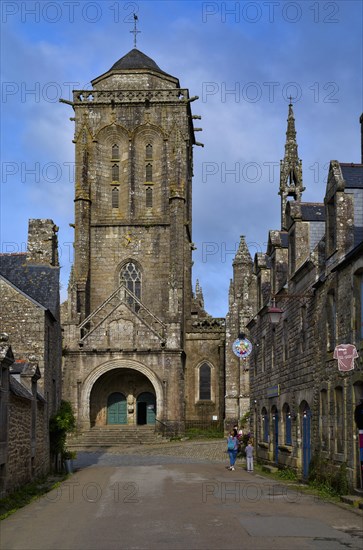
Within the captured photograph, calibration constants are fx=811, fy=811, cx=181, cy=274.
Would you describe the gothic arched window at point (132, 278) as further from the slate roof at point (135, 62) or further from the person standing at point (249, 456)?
the person standing at point (249, 456)

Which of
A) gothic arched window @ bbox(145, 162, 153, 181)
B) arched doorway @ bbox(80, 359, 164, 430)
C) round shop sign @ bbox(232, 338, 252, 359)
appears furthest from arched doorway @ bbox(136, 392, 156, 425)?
round shop sign @ bbox(232, 338, 252, 359)

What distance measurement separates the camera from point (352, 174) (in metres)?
19.0

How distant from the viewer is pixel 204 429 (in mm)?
49406

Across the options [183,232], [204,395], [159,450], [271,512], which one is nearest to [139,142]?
[183,232]

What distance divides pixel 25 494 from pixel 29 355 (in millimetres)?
5841

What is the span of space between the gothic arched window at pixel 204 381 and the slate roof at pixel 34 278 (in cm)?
Result: 2629

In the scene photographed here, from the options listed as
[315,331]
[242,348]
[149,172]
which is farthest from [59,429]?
[149,172]

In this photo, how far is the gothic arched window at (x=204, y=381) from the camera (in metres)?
50.6

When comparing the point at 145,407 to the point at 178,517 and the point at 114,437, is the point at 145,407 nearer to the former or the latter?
the point at 114,437

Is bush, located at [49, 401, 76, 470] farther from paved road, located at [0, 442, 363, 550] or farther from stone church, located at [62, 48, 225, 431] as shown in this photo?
stone church, located at [62, 48, 225, 431]

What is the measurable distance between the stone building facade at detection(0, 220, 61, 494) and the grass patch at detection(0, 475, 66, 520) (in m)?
0.20

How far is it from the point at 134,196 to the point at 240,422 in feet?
53.4

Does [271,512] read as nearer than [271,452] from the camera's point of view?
Yes

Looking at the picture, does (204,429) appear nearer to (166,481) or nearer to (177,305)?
(177,305)
